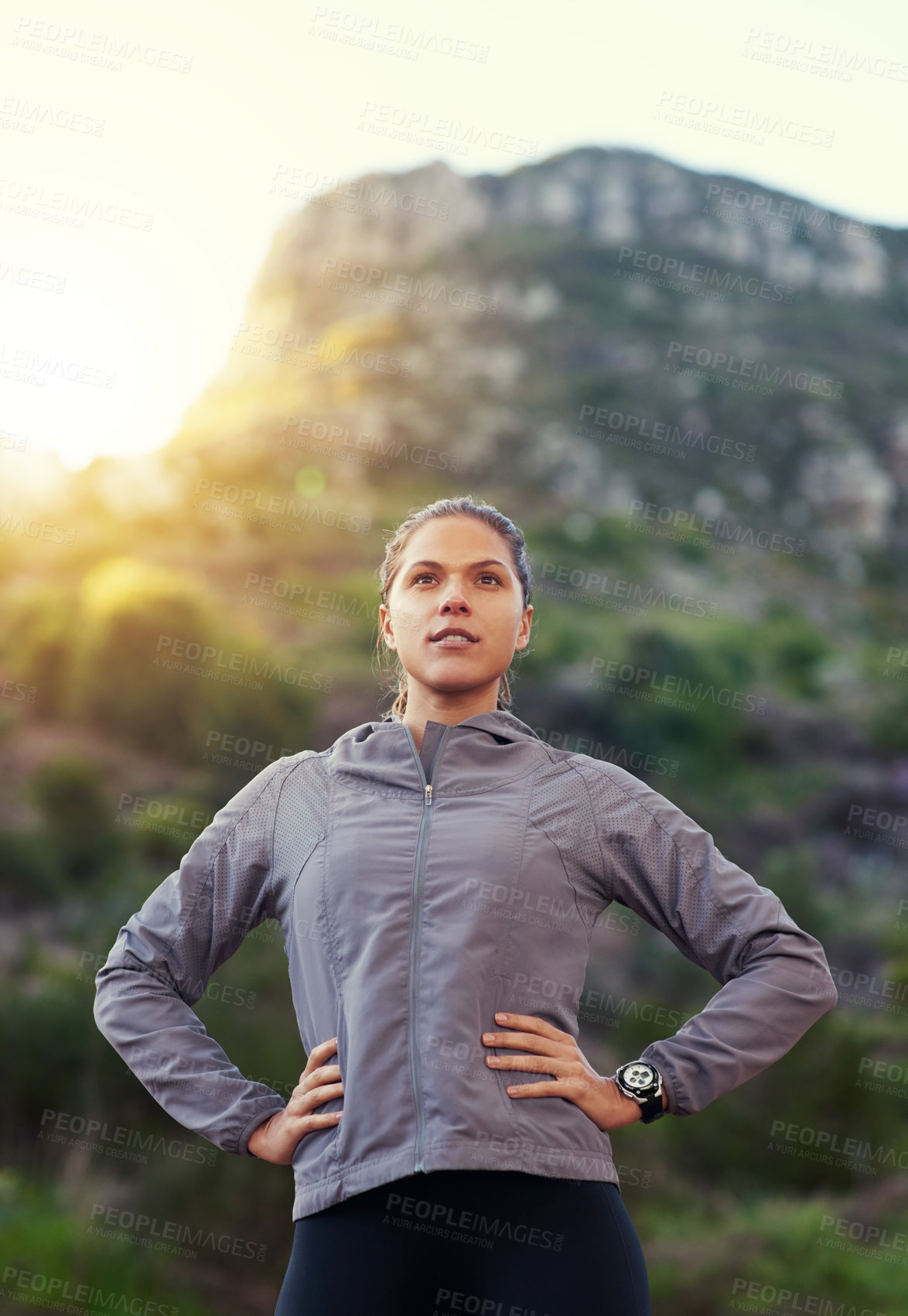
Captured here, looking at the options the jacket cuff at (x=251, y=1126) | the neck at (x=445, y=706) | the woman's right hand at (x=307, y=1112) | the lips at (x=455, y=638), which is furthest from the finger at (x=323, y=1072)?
the lips at (x=455, y=638)

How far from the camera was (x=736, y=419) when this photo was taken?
19391 mm

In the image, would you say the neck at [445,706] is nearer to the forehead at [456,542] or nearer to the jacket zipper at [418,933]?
the jacket zipper at [418,933]

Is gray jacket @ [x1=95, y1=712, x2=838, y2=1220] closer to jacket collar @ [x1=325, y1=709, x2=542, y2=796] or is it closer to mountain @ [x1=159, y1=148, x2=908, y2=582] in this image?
jacket collar @ [x1=325, y1=709, x2=542, y2=796]

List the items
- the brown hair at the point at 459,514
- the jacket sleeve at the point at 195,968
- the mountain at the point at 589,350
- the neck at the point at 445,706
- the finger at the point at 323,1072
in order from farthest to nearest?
the mountain at the point at 589,350
the brown hair at the point at 459,514
the neck at the point at 445,706
the jacket sleeve at the point at 195,968
the finger at the point at 323,1072

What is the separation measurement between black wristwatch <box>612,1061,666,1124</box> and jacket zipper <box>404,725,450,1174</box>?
29 cm

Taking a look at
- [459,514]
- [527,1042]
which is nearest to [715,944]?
[527,1042]

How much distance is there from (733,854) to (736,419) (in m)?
10.6

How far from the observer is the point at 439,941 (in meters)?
1.40

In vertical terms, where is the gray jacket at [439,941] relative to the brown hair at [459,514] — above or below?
below

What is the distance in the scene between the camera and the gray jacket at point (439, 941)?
136 cm

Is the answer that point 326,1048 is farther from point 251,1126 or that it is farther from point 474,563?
point 474,563

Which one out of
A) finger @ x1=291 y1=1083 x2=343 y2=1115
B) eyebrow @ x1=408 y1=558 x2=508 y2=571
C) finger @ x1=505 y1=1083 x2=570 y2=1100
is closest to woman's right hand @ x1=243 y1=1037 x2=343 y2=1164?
finger @ x1=291 y1=1083 x2=343 y2=1115

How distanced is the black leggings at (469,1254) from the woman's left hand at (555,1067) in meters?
0.10

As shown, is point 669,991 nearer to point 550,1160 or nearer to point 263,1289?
point 263,1289
